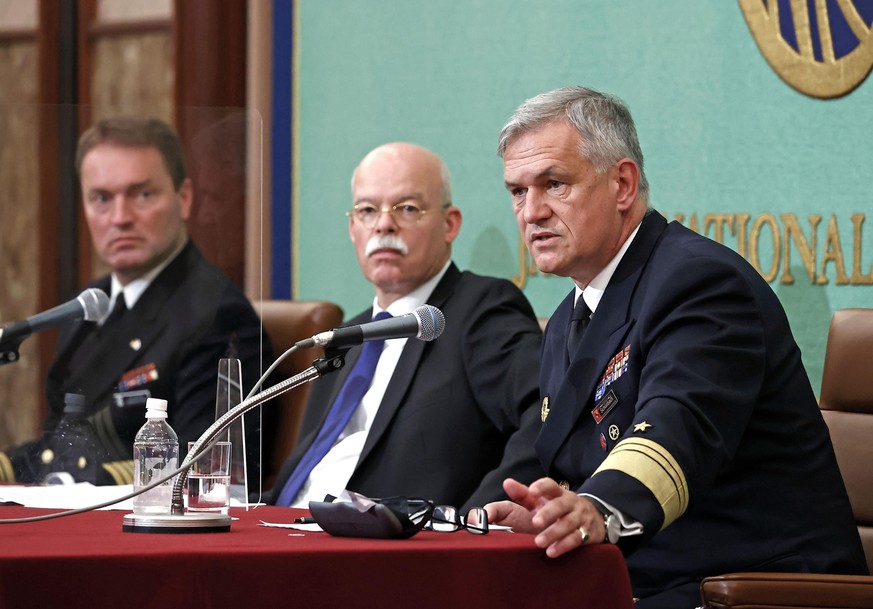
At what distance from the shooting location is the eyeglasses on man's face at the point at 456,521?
2.02 meters

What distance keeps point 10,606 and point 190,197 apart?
4.22 ft

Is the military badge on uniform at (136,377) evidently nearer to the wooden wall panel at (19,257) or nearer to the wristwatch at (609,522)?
the wooden wall panel at (19,257)

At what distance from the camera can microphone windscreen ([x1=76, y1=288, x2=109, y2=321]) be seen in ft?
9.14

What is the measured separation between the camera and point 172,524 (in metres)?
1.98

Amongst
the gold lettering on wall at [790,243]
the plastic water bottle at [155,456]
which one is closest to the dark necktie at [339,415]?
the gold lettering on wall at [790,243]

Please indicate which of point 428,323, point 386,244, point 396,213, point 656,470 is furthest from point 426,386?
point 656,470

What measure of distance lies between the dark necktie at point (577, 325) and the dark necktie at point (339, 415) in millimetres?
1088

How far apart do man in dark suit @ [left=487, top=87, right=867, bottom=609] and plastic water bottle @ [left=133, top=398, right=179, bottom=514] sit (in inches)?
22.6

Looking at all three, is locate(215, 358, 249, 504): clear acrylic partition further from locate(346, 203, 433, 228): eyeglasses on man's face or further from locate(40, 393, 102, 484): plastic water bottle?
locate(346, 203, 433, 228): eyeglasses on man's face

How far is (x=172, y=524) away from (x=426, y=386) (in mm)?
1688

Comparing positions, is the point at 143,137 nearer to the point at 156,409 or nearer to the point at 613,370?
the point at 156,409

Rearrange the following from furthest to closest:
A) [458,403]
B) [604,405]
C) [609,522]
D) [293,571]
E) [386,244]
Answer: [386,244] → [458,403] → [604,405] → [609,522] → [293,571]

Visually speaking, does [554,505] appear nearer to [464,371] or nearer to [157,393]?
[157,393]

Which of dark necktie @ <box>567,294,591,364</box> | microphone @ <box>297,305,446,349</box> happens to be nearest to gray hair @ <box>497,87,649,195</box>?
dark necktie @ <box>567,294,591,364</box>
